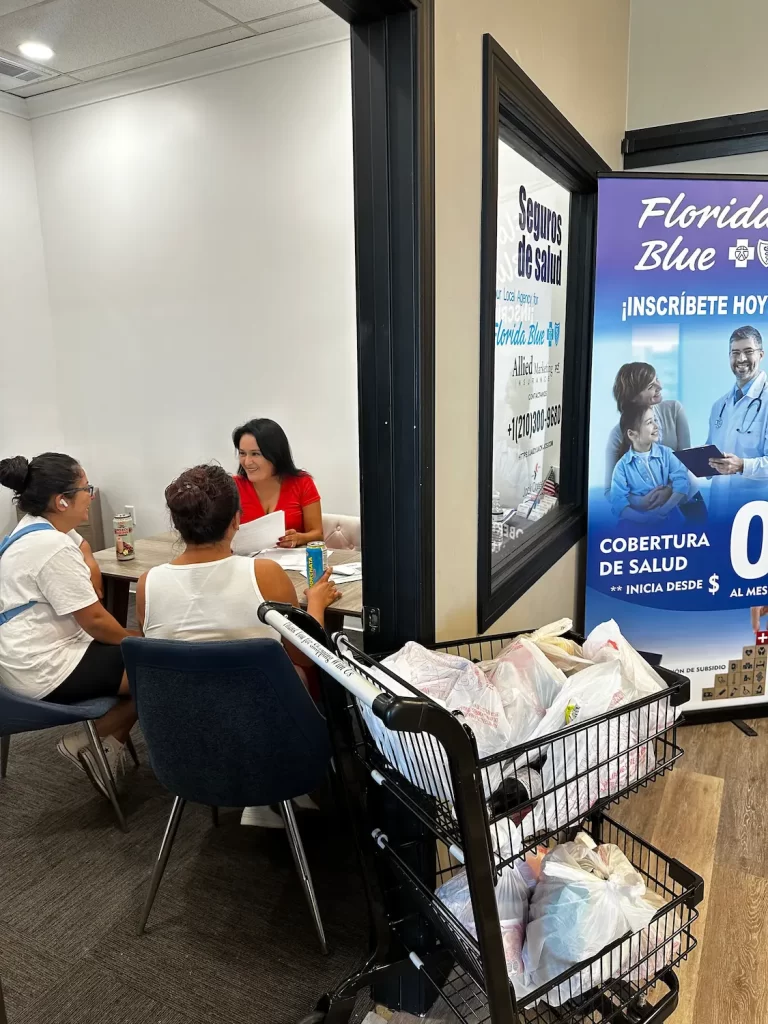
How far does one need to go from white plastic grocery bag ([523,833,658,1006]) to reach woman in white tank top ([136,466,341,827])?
987 millimetres

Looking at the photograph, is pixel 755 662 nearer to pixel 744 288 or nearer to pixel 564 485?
pixel 564 485

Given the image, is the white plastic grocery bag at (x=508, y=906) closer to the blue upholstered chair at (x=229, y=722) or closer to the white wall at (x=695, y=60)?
the blue upholstered chair at (x=229, y=722)

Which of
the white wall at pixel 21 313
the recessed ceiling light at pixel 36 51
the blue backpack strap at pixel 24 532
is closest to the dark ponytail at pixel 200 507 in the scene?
the blue backpack strap at pixel 24 532

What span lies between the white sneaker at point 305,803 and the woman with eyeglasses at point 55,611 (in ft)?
2.06

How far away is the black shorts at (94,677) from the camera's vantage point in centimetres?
232

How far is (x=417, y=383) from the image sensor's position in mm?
1412

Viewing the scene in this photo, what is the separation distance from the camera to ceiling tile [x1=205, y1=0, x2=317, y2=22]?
3223mm

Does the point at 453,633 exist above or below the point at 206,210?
below

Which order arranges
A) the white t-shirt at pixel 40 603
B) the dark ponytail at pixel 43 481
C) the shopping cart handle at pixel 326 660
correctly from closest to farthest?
the shopping cart handle at pixel 326 660, the white t-shirt at pixel 40 603, the dark ponytail at pixel 43 481

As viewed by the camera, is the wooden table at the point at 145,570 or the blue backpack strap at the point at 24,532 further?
the wooden table at the point at 145,570

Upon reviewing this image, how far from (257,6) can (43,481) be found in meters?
2.41

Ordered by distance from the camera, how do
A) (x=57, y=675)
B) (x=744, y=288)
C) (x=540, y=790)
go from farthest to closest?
(x=744, y=288) → (x=57, y=675) → (x=540, y=790)

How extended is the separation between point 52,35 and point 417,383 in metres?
3.37

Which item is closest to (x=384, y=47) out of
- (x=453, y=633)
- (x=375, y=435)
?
(x=375, y=435)
